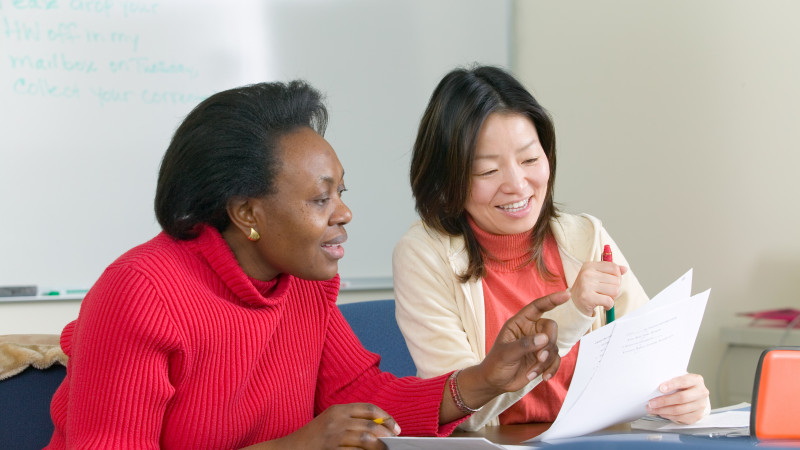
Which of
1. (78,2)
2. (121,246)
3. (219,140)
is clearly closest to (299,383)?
(219,140)

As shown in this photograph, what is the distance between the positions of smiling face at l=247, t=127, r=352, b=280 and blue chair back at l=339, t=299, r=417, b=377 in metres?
0.63

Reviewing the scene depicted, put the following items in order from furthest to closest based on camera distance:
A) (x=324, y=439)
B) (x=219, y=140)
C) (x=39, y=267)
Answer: (x=39, y=267) < (x=219, y=140) < (x=324, y=439)

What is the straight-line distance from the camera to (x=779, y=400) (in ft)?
2.64

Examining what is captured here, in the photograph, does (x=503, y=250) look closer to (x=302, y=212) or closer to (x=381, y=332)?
(x=381, y=332)

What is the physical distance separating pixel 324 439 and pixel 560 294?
364mm

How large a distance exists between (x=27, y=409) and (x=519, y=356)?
2.58 feet

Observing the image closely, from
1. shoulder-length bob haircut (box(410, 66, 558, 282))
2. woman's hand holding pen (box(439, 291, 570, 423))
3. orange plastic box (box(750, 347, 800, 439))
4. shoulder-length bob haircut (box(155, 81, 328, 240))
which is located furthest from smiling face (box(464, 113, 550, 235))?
orange plastic box (box(750, 347, 800, 439))

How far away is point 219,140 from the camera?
44.7 inches

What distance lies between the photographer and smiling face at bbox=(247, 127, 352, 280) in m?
1.15

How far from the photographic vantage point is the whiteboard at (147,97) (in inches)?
88.7

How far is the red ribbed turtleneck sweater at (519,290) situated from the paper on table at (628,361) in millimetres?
338

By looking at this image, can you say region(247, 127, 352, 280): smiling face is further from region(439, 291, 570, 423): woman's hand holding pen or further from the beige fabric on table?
the beige fabric on table

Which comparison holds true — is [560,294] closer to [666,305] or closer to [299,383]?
[666,305]

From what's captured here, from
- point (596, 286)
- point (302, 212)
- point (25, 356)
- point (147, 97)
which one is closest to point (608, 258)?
point (596, 286)
